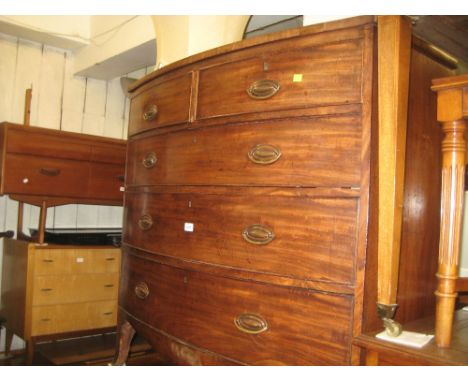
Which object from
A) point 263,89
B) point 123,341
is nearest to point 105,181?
point 123,341

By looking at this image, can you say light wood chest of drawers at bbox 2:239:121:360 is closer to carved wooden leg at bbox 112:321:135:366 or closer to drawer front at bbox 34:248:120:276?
drawer front at bbox 34:248:120:276

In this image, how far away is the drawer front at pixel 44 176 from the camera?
293 cm

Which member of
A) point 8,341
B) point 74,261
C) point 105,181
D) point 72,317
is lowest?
point 8,341

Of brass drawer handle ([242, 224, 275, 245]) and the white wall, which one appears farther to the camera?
the white wall

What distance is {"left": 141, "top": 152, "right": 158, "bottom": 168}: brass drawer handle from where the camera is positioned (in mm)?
1654

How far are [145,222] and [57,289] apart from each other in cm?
173

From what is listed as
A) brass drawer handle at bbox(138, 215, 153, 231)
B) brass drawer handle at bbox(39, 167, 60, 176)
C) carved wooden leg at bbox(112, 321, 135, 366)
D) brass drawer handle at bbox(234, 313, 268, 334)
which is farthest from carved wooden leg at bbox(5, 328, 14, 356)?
brass drawer handle at bbox(234, 313, 268, 334)

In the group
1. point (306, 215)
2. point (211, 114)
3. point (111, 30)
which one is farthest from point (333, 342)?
point (111, 30)

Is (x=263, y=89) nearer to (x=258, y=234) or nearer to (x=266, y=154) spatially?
(x=266, y=154)

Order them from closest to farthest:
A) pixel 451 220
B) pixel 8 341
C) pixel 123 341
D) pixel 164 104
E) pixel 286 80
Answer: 1. pixel 451 220
2. pixel 286 80
3. pixel 164 104
4. pixel 123 341
5. pixel 8 341

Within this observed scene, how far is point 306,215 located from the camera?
1193 millimetres

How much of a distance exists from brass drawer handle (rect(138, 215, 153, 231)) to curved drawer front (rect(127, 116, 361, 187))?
0.14 meters

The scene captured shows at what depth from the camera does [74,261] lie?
3127 millimetres
